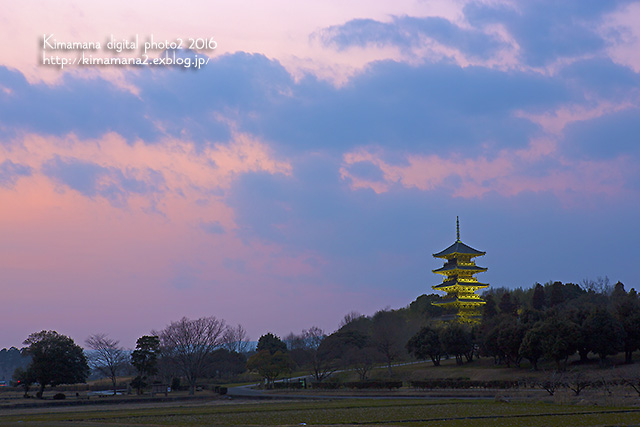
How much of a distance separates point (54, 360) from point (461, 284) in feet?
196

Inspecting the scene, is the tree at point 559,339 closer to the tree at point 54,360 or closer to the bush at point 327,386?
the bush at point 327,386

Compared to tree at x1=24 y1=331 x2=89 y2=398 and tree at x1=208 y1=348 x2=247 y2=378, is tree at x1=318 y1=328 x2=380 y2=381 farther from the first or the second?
tree at x1=24 y1=331 x2=89 y2=398

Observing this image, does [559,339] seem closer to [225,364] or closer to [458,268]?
[458,268]

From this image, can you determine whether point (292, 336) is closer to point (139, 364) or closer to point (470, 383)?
point (139, 364)

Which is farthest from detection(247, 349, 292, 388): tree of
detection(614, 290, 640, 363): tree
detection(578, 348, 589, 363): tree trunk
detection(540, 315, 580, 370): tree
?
detection(614, 290, 640, 363): tree

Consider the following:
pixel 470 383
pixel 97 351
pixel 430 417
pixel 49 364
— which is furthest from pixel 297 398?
pixel 97 351

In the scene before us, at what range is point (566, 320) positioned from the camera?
57.4 meters

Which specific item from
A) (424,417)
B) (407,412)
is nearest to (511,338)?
(407,412)

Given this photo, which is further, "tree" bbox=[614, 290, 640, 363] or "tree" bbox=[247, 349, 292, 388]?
"tree" bbox=[247, 349, 292, 388]

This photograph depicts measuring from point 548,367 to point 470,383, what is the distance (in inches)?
517

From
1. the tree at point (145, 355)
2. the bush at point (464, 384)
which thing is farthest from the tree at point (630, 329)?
the tree at point (145, 355)

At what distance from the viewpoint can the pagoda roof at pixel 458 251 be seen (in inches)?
3789

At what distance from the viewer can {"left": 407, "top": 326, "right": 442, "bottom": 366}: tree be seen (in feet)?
240

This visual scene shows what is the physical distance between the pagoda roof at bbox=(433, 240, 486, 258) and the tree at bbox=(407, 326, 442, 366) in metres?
24.2
